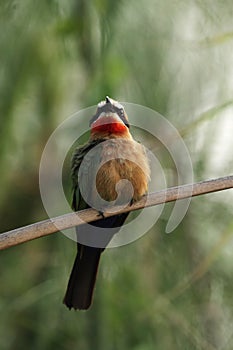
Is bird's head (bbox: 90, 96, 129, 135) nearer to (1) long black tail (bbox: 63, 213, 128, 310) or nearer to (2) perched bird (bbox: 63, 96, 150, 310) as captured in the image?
(2) perched bird (bbox: 63, 96, 150, 310)

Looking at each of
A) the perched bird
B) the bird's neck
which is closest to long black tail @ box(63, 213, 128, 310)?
the perched bird

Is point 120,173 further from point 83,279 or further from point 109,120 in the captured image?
point 83,279

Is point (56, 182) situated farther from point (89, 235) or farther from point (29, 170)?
point (89, 235)

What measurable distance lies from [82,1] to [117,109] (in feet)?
1.68

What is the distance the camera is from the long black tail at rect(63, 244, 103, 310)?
2.51 metres

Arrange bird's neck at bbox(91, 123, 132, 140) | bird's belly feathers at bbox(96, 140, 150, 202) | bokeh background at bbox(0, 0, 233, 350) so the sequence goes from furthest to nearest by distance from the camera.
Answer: bokeh background at bbox(0, 0, 233, 350), bird's neck at bbox(91, 123, 132, 140), bird's belly feathers at bbox(96, 140, 150, 202)

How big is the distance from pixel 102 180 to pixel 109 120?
0.19 meters

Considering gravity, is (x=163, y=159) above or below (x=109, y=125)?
below

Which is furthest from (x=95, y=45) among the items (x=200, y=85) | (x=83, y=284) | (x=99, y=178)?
(x=83, y=284)

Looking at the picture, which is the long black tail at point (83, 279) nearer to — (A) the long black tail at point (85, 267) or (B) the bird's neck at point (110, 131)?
(A) the long black tail at point (85, 267)

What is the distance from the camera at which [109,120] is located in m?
2.54

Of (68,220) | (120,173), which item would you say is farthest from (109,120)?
(68,220)

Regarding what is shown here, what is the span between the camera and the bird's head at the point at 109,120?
2.54 m

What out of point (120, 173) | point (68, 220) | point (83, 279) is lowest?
point (83, 279)
